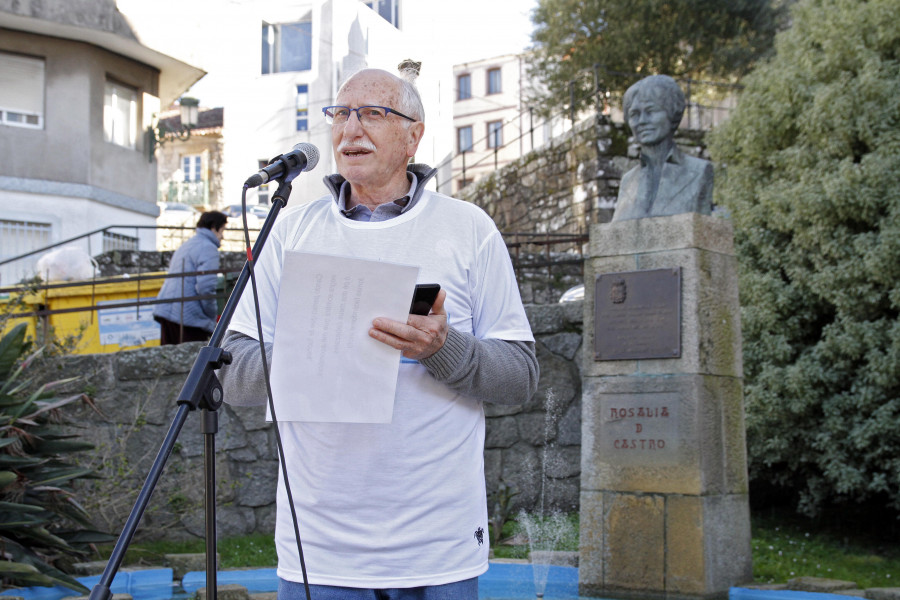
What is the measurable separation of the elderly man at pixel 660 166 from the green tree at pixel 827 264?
2.08 metres

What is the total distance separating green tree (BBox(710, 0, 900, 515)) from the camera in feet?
21.8

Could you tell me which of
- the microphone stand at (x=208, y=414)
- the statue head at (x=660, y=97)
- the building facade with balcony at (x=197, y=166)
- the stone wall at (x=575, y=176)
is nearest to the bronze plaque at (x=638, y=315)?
the statue head at (x=660, y=97)

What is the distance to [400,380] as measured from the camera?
2.02 meters

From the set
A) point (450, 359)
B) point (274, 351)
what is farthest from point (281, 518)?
point (450, 359)

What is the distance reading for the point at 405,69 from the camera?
2.57 m

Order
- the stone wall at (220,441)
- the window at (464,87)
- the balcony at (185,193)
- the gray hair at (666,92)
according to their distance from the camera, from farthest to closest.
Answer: the window at (464,87), the balcony at (185,193), the stone wall at (220,441), the gray hair at (666,92)

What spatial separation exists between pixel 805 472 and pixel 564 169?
751 centimetres

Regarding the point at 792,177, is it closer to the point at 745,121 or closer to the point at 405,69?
the point at 745,121

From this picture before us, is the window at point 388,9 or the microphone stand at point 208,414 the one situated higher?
the window at point 388,9

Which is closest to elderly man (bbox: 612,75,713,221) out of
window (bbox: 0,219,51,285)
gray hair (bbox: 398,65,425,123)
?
gray hair (bbox: 398,65,425,123)

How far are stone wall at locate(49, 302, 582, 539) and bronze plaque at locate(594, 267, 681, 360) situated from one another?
189 cm

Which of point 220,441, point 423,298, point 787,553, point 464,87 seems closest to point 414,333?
point 423,298

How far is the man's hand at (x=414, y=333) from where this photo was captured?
190 centimetres

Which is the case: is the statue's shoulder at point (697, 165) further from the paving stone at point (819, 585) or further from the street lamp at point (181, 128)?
the street lamp at point (181, 128)
